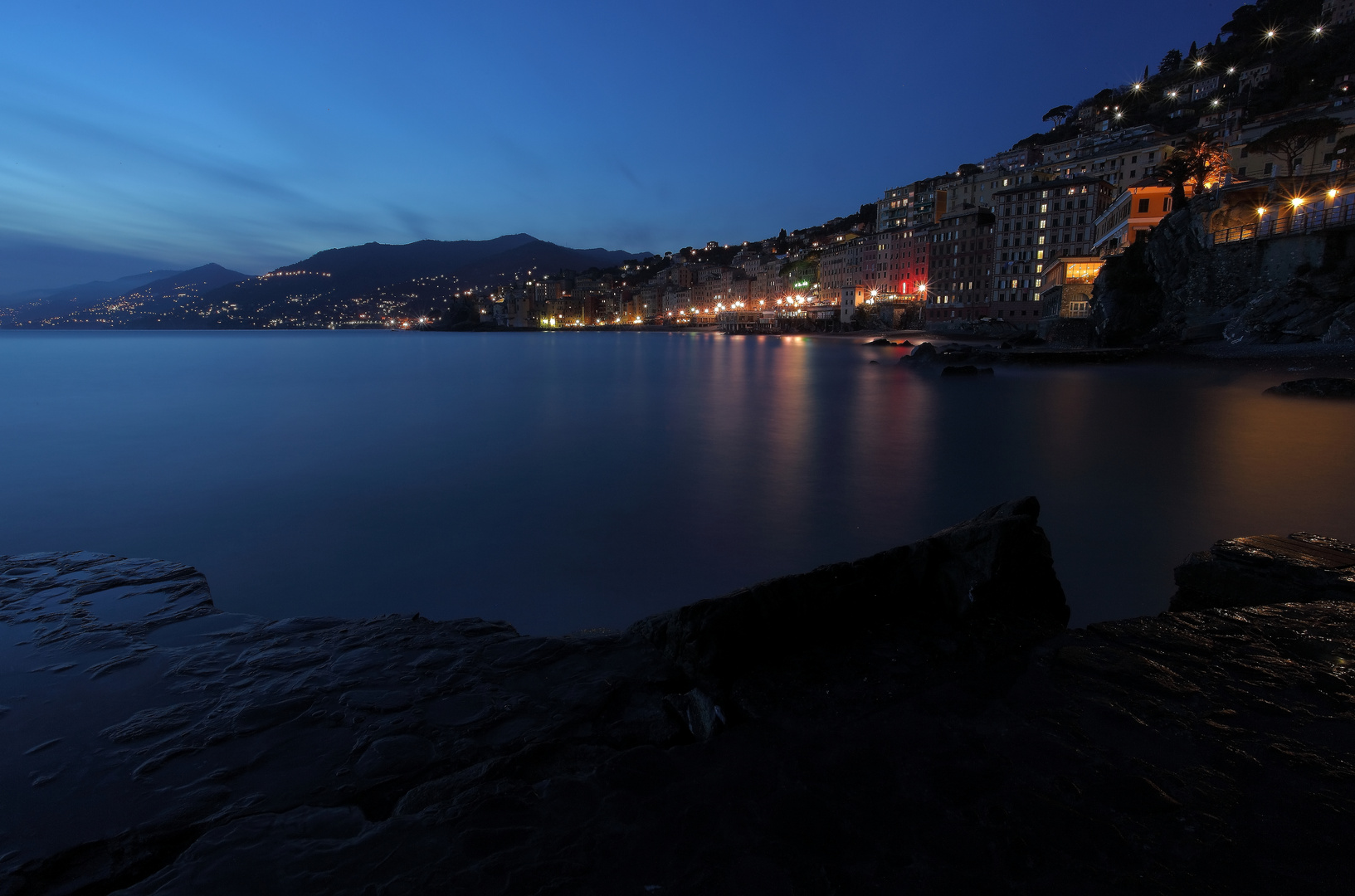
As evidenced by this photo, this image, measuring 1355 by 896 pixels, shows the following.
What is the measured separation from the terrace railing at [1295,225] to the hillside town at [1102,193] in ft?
0.36

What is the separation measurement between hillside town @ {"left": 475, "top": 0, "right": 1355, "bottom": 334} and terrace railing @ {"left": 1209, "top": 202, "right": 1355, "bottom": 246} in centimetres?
11

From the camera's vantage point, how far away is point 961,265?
75.4 metres

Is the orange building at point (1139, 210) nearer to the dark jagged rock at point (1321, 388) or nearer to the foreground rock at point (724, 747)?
the dark jagged rock at point (1321, 388)

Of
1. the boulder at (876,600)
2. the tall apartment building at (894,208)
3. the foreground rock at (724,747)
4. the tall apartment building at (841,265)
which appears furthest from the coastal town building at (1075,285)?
the foreground rock at (724,747)

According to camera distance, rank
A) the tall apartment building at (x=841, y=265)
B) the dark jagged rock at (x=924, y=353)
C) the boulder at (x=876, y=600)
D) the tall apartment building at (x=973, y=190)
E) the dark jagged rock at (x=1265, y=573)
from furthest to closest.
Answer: the tall apartment building at (x=841, y=265)
the tall apartment building at (x=973, y=190)
the dark jagged rock at (x=924, y=353)
the dark jagged rock at (x=1265, y=573)
the boulder at (x=876, y=600)

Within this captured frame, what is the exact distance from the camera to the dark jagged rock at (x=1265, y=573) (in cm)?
470

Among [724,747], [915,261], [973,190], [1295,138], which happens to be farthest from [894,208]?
[724,747]

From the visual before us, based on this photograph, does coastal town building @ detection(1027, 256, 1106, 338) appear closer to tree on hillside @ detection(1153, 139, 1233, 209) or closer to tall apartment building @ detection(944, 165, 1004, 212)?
tree on hillside @ detection(1153, 139, 1233, 209)

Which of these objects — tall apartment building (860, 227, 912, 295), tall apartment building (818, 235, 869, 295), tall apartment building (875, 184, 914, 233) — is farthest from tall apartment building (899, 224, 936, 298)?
tall apartment building (875, 184, 914, 233)

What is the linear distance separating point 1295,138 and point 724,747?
6393 centimetres

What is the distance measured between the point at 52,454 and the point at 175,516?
301 inches

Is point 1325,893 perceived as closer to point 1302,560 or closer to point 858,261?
point 1302,560

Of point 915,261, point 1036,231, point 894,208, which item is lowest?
point 915,261

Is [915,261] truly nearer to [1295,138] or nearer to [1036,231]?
[1036,231]
